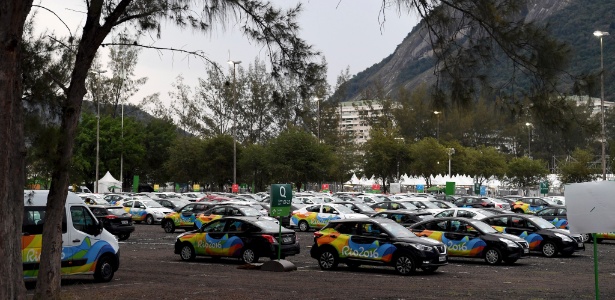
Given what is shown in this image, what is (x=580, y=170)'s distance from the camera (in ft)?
240

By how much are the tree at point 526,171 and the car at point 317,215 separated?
56.3 metres

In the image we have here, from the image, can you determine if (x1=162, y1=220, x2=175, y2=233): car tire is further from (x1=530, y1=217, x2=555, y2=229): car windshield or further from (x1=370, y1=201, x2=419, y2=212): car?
(x1=530, y1=217, x2=555, y2=229): car windshield

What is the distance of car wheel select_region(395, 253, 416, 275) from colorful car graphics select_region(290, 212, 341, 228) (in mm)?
15676

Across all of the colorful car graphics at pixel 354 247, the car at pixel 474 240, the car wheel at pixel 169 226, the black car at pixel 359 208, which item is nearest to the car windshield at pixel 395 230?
the colorful car graphics at pixel 354 247

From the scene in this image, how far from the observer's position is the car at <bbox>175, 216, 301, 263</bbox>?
23.3 meters

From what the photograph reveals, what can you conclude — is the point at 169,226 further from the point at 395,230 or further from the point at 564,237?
the point at 564,237

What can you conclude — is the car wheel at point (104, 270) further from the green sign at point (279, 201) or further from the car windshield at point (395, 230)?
the car windshield at point (395, 230)

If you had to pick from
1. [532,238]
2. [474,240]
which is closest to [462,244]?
[474,240]

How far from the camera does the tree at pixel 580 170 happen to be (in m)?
73.2

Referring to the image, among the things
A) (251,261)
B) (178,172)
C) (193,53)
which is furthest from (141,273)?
(178,172)

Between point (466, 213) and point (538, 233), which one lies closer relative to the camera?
point (538, 233)

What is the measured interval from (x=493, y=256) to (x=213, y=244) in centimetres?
842

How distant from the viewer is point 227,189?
81.2 meters

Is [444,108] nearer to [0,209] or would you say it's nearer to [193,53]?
[193,53]
